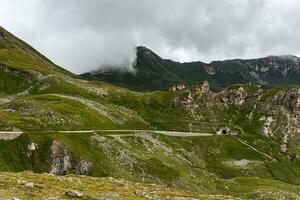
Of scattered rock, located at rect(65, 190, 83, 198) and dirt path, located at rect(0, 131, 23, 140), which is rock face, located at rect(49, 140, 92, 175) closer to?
dirt path, located at rect(0, 131, 23, 140)

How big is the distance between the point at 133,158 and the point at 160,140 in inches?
1480

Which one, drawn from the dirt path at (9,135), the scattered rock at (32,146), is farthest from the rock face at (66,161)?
the dirt path at (9,135)

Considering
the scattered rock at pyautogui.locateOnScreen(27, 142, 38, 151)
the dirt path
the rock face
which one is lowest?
the rock face

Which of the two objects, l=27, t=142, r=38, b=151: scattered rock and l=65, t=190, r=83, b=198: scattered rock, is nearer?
l=65, t=190, r=83, b=198: scattered rock

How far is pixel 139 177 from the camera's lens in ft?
484

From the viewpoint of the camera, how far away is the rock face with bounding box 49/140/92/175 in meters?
141

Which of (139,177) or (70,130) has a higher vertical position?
(70,130)

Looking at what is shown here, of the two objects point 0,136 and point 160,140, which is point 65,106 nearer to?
point 160,140

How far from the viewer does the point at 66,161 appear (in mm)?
142875

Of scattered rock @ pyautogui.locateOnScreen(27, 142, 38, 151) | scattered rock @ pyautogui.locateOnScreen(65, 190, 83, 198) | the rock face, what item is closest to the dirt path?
scattered rock @ pyautogui.locateOnScreen(27, 142, 38, 151)

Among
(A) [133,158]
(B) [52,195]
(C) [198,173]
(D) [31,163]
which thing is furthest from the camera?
(C) [198,173]

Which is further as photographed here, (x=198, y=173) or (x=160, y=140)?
(x=160, y=140)

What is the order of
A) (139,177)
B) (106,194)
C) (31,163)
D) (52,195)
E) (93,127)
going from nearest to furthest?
1. (52,195)
2. (106,194)
3. (31,163)
4. (139,177)
5. (93,127)

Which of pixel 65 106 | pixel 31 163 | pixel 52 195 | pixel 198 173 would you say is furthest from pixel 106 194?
pixel 65 106
